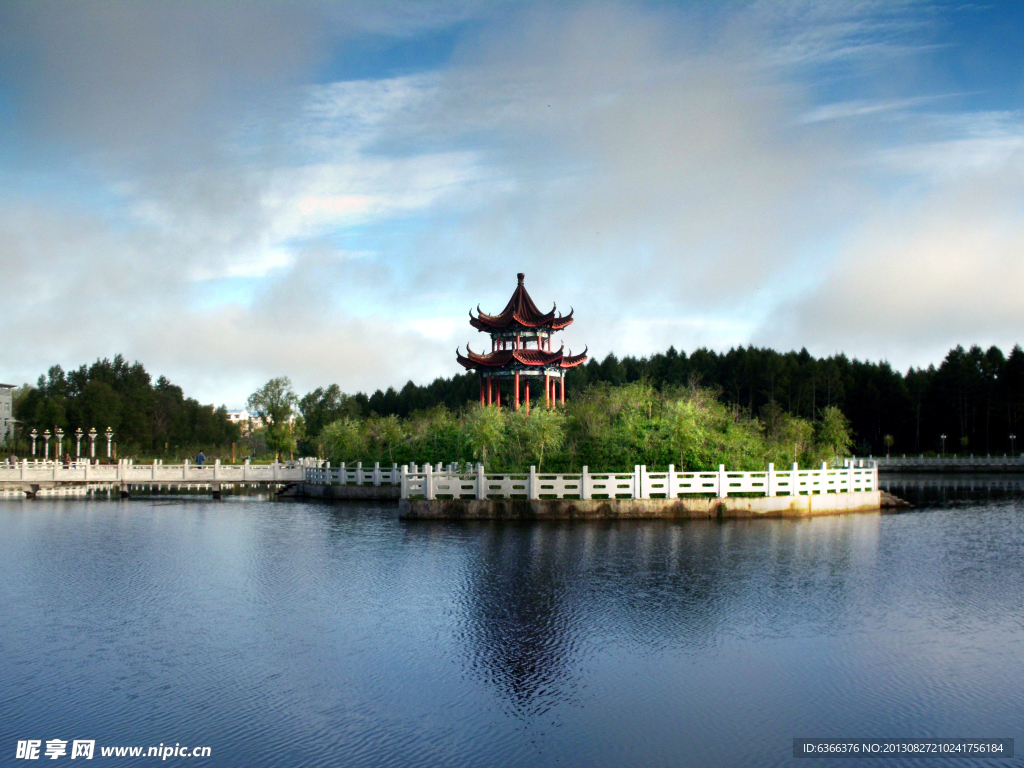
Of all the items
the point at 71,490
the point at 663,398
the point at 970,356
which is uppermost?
the point at 970,356

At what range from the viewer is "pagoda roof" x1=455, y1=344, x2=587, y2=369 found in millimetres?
40656

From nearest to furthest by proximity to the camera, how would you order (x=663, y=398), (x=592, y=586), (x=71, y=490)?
(x=592, y=586)
(x=663, y=398)
(x=71, y=490)

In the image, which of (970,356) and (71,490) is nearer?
(71,490)

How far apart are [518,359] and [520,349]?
5.56 feet

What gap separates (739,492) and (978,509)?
339 inches

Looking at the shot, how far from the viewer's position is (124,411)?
76.1 meters

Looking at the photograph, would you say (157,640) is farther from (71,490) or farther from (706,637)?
(71,490)

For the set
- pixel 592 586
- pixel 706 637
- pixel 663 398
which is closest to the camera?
pixel 706 637

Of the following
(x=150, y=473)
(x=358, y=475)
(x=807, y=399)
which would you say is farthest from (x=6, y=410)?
(x=807, y=399)

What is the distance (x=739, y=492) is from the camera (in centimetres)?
2227

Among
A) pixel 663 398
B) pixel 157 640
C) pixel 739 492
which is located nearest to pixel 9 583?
pixel 157 640

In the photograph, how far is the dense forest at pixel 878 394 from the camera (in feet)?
211

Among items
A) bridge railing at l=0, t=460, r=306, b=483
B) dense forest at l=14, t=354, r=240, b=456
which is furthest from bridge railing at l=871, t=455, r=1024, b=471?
dense forest at l=14, t=354, r=240, b=456

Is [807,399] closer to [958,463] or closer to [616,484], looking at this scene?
[958,463]
